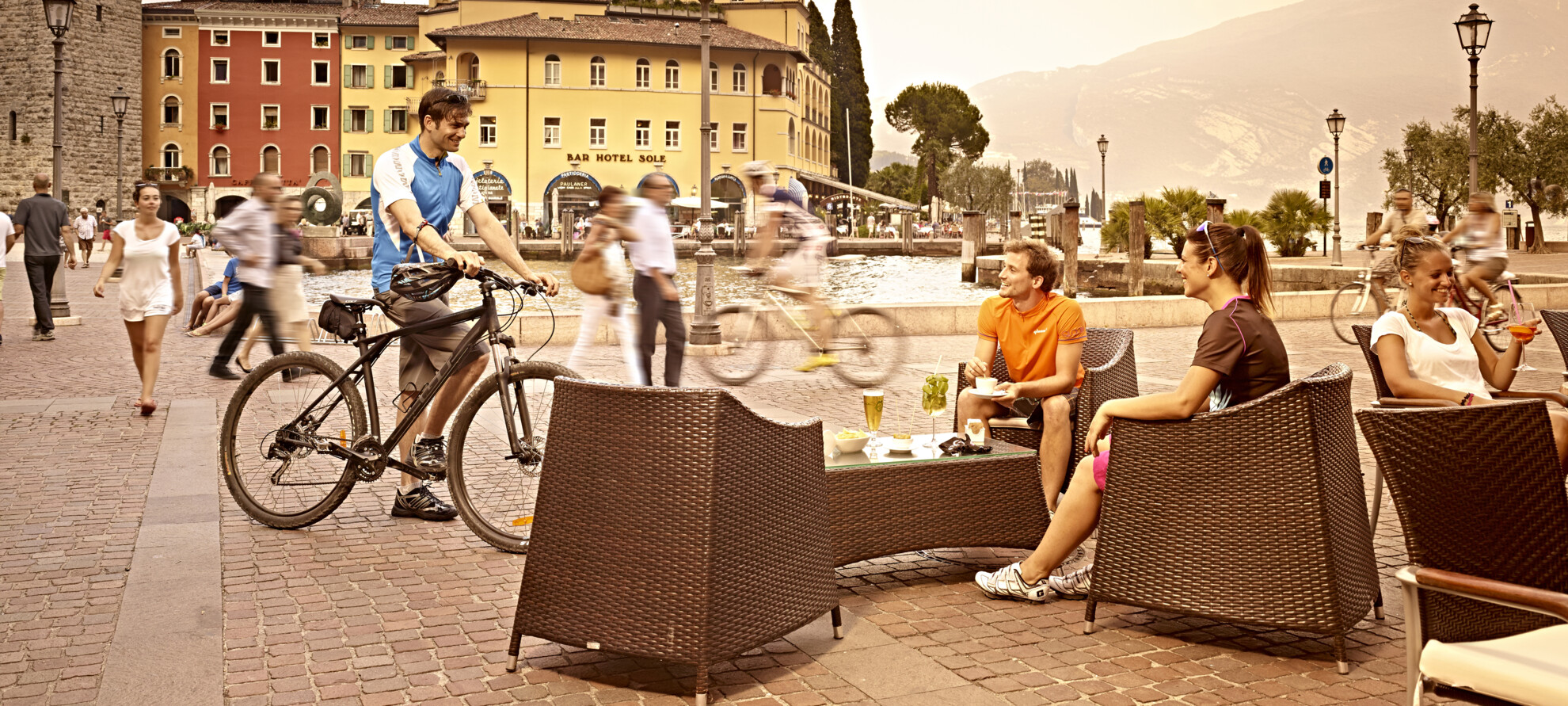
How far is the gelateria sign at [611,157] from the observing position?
72.1m

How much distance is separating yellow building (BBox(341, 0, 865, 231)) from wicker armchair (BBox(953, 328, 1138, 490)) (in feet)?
209

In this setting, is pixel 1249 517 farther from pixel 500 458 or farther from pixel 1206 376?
pixel 500 458

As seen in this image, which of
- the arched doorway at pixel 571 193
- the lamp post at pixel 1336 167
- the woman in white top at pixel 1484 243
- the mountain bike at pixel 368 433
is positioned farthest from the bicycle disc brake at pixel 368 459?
the arched doorway at pixel 571 193

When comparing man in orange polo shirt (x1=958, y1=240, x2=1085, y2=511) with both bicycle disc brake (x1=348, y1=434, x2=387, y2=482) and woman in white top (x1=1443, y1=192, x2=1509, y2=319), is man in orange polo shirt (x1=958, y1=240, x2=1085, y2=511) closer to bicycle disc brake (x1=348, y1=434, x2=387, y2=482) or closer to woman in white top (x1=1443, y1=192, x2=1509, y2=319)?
bicycle disc brake (x1=348, y1=434, x2=387, y2=482)

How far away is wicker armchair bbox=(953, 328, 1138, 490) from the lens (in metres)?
5.75

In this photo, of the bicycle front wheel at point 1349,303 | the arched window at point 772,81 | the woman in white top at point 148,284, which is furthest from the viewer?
the arched window at point 772,81

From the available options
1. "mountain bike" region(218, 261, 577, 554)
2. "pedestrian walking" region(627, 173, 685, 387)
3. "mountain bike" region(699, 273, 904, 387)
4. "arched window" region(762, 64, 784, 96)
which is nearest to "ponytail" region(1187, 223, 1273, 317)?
"mountain bike" region(218, 261, 577, 554)

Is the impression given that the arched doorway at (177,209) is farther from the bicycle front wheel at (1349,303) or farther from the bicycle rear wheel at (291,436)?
the bicycle rear wheel at (291,436)

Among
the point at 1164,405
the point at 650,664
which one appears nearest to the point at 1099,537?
the point at 1164,405

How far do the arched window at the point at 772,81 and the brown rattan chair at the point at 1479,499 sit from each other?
72525mm

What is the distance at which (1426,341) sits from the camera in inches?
213

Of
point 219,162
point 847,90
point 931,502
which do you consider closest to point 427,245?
point 931,502

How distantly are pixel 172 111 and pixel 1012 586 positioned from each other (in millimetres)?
81373

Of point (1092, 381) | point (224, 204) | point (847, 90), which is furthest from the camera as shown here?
point (847, 90)
